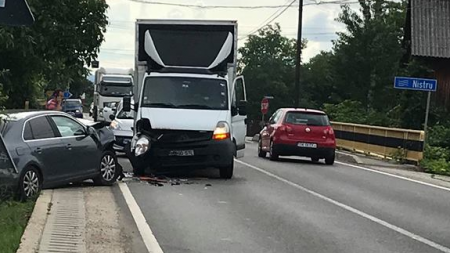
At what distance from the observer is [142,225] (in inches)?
384

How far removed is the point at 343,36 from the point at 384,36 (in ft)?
10.5

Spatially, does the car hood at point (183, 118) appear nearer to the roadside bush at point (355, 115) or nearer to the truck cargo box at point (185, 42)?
the truck cargo box at point (185, 42)

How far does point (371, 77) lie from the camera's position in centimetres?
5981

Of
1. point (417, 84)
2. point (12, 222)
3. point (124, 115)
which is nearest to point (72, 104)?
point (124, 115)

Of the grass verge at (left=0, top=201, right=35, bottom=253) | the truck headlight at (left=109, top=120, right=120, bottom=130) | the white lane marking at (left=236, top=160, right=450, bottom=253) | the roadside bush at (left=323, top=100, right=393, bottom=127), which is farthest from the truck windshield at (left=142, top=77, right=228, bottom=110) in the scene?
the roadside bush at (left=323, top=100, right=393, bottom=127)

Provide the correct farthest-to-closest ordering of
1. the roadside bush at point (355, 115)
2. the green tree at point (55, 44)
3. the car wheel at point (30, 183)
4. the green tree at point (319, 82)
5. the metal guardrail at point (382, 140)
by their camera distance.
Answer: the green tree at point (319, 82), the roadside bush at point (355, 115), the metal guardrail at point (382, 140), the green tree at point (55, 44), the car wheel at point (30, 183)

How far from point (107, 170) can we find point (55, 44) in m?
5.86

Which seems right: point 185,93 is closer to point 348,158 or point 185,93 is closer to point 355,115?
point 348,158

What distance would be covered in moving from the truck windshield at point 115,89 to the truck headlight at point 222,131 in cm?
2680

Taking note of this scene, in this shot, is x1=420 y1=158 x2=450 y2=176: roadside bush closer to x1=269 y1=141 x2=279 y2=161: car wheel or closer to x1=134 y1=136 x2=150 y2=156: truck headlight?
x1=269 y1=141 x2=279 y2=161: car wheel

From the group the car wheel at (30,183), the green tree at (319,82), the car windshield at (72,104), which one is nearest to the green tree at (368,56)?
the green tree at (319,82)

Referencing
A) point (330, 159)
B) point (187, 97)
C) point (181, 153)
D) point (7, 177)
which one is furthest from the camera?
point (330, 159)

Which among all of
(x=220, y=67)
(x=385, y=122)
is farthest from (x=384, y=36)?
(x=220, y=67)

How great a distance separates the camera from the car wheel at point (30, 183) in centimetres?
1080
